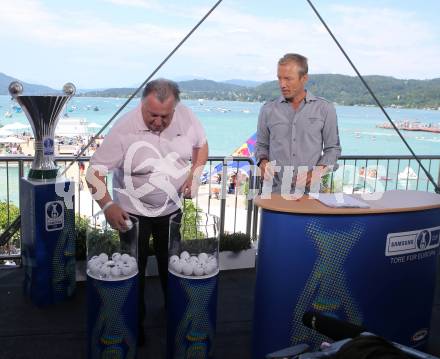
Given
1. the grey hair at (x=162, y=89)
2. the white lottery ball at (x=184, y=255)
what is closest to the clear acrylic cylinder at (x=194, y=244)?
the white lottery ball at (x=184, y=255)

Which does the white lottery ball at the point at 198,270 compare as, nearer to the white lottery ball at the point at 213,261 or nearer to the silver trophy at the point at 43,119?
the white lottery ball at the point at 213,261

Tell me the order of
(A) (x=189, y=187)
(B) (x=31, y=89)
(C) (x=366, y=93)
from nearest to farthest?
(A) (x=189, y=187) → (B) (x=31, y=89) → (C) (x=366, y=93)

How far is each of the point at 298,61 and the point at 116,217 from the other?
1.50 meters

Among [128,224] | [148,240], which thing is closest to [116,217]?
[128,224]

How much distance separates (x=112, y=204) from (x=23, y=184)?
1.34m

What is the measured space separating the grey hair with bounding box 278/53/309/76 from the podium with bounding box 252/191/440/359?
0.91 metres

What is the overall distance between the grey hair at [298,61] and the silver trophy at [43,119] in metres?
1.49

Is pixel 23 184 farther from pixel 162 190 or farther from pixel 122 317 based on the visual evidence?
pixel 122 317

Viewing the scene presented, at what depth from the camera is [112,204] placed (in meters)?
2.51

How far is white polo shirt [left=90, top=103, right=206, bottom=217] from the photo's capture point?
259 cm

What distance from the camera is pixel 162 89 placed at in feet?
8.07

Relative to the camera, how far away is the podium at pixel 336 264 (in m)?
2.46

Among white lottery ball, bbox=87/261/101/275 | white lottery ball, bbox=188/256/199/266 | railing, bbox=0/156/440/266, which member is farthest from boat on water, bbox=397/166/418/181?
white lottery ball, bbox=87/261/101/275

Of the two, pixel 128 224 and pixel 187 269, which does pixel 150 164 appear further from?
pixel 187 269
